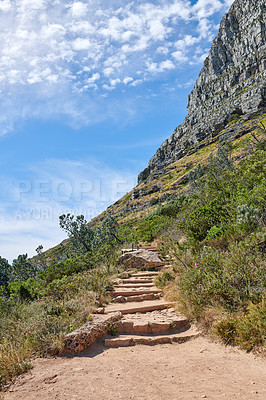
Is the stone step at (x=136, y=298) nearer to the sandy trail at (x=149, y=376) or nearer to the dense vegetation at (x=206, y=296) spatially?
the dense vegetation at (x=206, y=296)

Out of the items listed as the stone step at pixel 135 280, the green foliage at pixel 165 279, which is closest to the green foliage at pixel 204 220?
the green foliage at pixel 165 279

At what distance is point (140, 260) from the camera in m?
11.9

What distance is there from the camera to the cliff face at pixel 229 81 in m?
95.1

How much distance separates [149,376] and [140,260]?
27.5ft

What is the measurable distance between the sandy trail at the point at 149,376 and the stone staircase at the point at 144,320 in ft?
1.49

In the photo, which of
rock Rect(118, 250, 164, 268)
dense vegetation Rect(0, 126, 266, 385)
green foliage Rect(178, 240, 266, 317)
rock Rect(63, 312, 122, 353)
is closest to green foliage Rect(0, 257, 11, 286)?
dense vegetation Rect(0, 126, 266, 385)

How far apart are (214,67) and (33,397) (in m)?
146

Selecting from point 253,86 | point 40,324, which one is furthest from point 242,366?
point 253,86

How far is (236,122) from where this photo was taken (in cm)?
9419

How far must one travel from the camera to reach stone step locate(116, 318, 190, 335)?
5.49 m

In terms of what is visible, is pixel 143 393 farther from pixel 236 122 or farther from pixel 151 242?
pixel 236 122

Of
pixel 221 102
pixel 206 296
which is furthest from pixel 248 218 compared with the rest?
pixel 221 102

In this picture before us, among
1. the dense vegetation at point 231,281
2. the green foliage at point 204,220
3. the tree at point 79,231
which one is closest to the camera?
the dense vegetation at point 231,281

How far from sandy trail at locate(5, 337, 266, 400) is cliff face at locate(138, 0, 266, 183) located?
326ft
